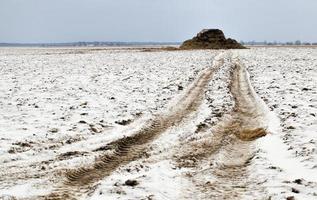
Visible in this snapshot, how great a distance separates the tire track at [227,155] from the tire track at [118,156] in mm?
1088

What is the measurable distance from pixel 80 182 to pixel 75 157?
1371mm

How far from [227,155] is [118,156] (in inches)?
82.0

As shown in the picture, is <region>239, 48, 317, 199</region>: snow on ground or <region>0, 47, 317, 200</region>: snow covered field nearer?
<region>239, 48, 317, 199</region>: snow on ground

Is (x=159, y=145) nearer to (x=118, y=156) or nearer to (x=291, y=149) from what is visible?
(x=118, y=156)

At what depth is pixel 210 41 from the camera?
8444cm

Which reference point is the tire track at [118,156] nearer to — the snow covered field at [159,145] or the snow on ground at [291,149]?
the snow covered field at [159,145]

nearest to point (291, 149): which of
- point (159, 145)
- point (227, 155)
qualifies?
point (227, 155)

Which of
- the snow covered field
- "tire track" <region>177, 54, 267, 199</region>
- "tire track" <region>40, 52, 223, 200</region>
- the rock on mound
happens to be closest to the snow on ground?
the snow covered field

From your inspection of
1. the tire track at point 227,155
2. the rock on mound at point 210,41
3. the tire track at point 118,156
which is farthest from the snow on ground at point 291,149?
the rock on mound at point 210,41

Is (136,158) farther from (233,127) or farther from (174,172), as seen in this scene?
(233,127)

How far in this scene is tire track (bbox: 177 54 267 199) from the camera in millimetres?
6180

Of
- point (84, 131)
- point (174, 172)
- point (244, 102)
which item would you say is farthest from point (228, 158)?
point (244, 102)

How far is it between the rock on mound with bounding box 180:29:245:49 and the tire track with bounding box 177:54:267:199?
2773 inches

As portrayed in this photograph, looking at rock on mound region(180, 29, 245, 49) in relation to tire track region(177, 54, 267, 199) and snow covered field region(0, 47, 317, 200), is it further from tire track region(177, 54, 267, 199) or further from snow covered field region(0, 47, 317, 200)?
tire track region(177, 54, 267, 199)
